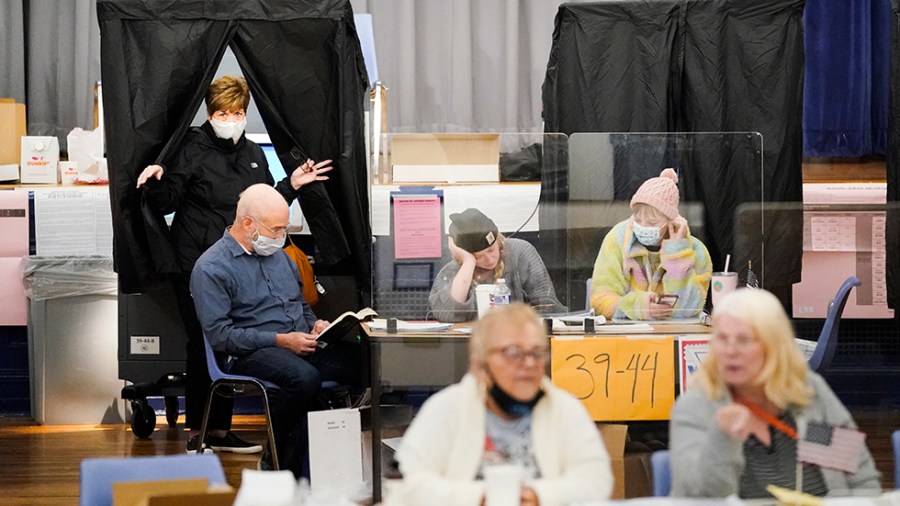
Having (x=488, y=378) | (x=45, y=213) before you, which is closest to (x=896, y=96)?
(x=488, y=378)

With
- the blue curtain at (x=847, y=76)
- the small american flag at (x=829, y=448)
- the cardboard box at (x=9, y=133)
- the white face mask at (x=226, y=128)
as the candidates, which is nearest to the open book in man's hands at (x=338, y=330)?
the white face mask at (x=226, y=128)

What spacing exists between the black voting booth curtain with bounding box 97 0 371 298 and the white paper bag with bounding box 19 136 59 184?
1.51 m

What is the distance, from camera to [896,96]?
A: 6215 millimetres

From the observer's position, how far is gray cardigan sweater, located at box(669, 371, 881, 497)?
9.95 feet

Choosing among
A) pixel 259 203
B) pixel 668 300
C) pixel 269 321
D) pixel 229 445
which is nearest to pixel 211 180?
pixel 259 203

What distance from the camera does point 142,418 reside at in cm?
693

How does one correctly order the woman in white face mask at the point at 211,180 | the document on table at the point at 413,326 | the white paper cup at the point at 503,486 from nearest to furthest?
the white paper cup at the point at 503,486 → the document on table at the point at 413,326 → the woman in white face mask at the point at 211,180

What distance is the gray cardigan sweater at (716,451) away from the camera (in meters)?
3.03

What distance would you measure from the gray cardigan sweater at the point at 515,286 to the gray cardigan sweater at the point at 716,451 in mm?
2007

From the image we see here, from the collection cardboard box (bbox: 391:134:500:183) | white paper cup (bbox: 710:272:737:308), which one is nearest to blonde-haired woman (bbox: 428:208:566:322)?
cardboard box (bbox: 391:134:500:183)

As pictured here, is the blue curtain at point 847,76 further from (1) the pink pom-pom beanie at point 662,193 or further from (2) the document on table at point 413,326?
(2) the document on table at point 413,326

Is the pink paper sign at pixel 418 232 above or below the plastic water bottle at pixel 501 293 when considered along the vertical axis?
above

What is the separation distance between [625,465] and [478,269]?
3.73 ft

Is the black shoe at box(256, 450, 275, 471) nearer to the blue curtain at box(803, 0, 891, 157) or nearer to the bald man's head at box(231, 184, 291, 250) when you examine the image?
the bald man's head at box(231, 184, 291, 250)
